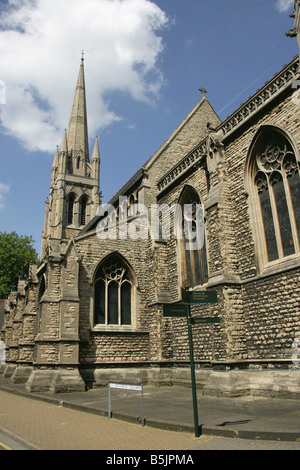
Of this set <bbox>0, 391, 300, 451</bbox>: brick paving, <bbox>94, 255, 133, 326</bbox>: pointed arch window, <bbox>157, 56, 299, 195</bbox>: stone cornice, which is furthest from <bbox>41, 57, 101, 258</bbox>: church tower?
<bbox>0, 391, 300, 451</bbox>: brick paving

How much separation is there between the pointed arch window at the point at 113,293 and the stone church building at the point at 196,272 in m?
0.05

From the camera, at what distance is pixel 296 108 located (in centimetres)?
1087

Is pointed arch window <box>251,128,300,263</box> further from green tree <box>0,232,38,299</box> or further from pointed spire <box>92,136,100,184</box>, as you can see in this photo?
pointed spire <box>92,136,100,184</box>

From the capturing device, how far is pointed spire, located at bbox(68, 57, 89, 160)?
168 ft

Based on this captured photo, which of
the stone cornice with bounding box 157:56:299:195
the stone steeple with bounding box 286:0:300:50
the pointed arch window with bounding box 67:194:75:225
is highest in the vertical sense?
the pointed arch window with bounding box 67:194:75:225

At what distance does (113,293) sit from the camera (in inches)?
694

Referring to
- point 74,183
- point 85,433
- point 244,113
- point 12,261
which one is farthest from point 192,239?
point 74,183

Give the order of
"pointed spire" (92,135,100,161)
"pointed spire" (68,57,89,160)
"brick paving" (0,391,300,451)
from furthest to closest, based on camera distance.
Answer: "pointed spire" (92,135,100,161)
"pointed spire" (68,57,89,160)
"brick paving" (0,391,300,451)

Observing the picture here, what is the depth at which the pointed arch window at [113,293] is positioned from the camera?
17.0m

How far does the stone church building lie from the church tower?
23632mm

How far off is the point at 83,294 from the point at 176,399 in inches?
279

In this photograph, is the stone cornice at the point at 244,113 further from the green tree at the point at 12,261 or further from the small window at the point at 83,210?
the small window at the point at 83,210

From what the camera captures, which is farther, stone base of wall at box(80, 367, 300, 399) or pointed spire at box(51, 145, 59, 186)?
pointed spire at box(51, 145, 59, 186)

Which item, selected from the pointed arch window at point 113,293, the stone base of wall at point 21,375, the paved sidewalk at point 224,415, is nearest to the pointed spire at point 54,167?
the stone base of wall at point 21,375
